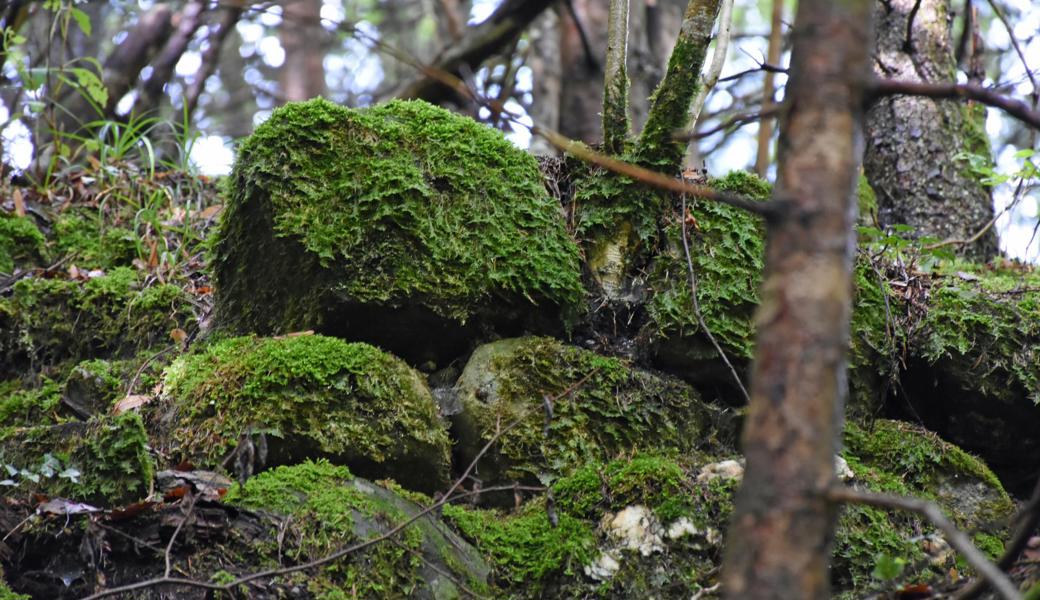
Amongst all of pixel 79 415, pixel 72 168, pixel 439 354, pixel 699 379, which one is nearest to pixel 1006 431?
pixel 699 379

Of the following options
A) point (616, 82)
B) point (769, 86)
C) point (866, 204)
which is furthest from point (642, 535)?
point (769, 86)

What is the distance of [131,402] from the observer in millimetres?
3494

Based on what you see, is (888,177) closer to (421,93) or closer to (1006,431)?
(1006,431)

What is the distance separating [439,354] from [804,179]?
2.39 meters

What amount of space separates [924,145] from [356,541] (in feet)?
14.2

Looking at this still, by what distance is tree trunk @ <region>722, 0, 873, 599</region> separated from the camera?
142 centimetres

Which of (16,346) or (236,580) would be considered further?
(16,346)

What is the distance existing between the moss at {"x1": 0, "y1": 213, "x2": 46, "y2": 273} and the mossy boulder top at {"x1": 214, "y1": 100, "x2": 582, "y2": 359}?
5.21 feet

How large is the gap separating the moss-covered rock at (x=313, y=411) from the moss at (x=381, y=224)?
32 centimetres

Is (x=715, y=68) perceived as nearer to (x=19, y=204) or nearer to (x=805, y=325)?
(x=805, y=325)

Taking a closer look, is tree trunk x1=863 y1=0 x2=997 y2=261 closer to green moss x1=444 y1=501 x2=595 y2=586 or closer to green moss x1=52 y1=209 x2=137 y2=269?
green moss x1=444 y1=501 x2=595 y2=586

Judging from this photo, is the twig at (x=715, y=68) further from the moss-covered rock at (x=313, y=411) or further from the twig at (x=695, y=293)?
the moss-covered rock at (x=313, y=411)

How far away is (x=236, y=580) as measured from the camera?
240 cm

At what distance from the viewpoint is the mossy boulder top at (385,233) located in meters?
3.51
